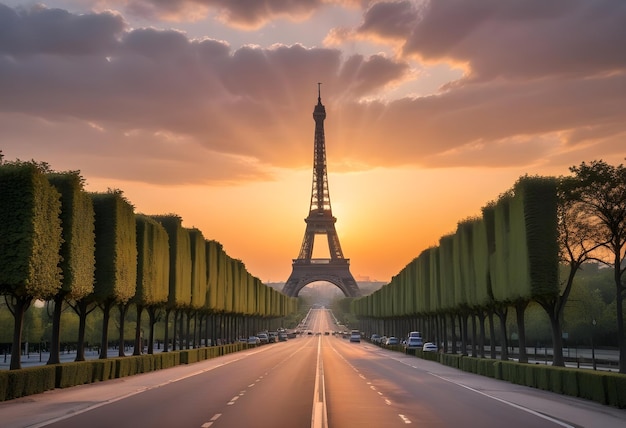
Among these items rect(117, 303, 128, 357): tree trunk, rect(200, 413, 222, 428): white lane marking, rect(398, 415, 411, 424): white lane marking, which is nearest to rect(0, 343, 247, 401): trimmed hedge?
rect(117, 303, 128, 357): tree trunk

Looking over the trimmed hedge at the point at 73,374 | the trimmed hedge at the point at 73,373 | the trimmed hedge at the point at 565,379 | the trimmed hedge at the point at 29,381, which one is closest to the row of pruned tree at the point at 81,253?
the trimmed hedge at the point at 29,381

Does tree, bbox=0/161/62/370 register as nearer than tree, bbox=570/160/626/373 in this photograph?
Yes

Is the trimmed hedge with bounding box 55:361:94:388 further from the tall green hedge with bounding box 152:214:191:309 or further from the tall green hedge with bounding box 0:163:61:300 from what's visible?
the tall green hedge with bounding box 152:214:191:309

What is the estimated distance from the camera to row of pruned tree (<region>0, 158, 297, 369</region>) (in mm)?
37281

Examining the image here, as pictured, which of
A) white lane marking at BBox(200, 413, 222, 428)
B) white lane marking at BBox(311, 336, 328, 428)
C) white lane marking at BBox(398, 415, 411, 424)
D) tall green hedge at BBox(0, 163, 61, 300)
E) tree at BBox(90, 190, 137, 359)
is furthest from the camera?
tree at BBox(90, 190, 137, 359)

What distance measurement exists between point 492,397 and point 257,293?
127677 mm

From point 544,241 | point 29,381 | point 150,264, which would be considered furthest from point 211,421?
point 150,264

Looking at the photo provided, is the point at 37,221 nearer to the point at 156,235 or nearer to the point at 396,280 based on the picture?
the point at 156,235

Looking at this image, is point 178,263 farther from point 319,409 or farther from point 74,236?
point 319,409

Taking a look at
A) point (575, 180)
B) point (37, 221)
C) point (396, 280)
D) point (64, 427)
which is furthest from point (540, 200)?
point (396, 280)

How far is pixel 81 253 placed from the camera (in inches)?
1772

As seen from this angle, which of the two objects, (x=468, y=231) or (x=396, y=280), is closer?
(x=468, y=231)

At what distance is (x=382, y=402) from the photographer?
101 feet

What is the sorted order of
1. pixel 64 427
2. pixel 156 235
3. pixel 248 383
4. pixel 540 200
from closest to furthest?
pixel 64 427
pixel 248 383
pixel 540 200
pixel 156 235
